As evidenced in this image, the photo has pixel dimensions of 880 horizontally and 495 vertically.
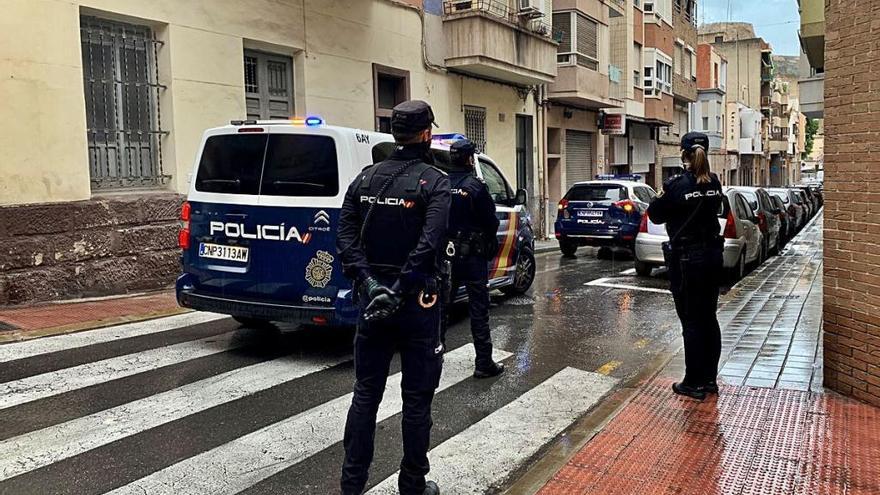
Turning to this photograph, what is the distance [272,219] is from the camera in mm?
6254

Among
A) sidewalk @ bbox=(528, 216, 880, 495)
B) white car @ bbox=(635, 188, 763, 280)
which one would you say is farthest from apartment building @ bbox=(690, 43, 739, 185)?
sidewalk @ bbox=(528, 216, 880, 495)

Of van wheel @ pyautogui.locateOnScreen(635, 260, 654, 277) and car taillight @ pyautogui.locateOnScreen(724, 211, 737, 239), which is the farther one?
van wheel @ pyautogui.locateOnScreen(635, 260, 654, 277)

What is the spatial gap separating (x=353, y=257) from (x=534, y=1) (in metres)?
18.7

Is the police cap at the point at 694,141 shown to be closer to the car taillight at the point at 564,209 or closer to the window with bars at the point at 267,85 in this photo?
the window with bars at the point at 267,85

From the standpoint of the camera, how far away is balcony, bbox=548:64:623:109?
22328 mm

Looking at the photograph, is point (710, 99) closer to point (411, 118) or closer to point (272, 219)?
point (272, 219)

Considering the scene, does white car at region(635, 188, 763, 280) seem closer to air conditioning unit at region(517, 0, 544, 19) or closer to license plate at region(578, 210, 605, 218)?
license plate at region(578, 210, 605, 218)

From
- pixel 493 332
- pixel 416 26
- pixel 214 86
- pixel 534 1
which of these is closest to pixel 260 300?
pixel 493 332

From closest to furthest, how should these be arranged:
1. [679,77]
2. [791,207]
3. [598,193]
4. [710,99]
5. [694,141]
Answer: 1. [694,141]
2. [598,193]
3. [791,207]
4. [679,77]
5. [710,99]

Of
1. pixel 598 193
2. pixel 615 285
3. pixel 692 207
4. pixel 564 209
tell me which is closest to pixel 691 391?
pixel 692 207

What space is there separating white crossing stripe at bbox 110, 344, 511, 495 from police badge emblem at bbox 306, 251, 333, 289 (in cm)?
104

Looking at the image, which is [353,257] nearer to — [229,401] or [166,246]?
[229,401]

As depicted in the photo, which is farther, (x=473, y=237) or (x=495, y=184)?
(x=495, y=184)

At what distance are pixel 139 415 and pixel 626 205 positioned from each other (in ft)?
37.3
